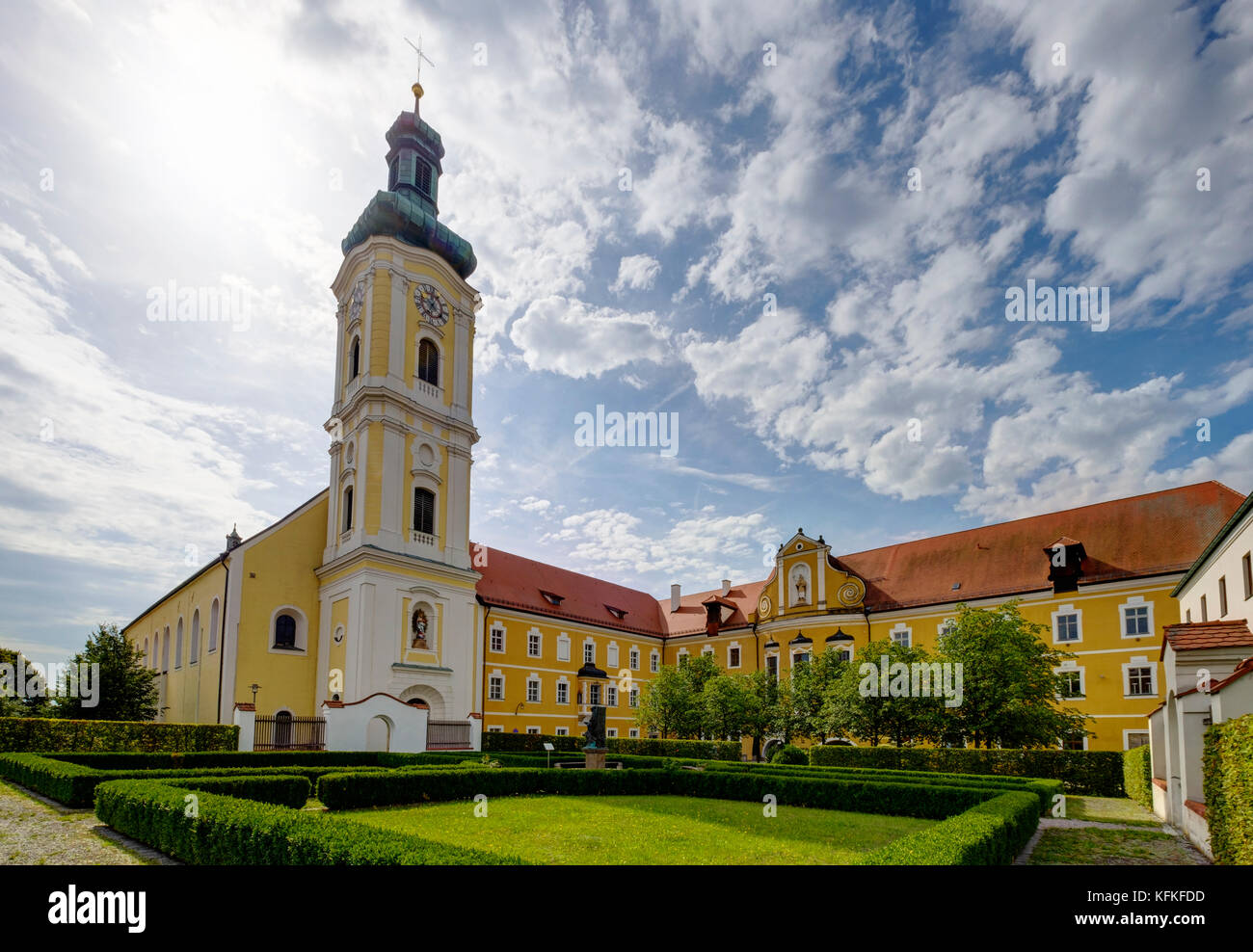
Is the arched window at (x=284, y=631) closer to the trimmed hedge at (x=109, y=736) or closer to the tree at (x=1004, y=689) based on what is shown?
the trimmed hedge at (x=109, y=736)

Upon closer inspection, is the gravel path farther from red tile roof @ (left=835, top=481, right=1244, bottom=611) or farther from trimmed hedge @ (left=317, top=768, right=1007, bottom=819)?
red tile roof @ (left=835, top=481, right=1244, bottom=611)

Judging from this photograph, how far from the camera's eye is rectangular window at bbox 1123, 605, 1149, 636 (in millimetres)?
31109

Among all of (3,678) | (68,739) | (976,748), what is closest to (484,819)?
(68,739)

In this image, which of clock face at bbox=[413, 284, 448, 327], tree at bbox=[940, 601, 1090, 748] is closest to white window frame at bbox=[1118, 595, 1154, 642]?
tree at bbox=[940, 601, 1090, 748]

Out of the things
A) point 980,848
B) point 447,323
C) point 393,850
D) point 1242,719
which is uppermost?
point 447,323

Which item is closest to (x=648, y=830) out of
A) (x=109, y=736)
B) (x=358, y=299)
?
(x=109, y=736)

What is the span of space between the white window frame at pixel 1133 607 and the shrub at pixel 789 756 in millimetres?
14332

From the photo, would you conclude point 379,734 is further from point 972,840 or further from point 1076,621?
point 1076,621

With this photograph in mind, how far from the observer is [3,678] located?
4209 centimetres

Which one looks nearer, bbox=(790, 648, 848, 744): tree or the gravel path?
the gravel path

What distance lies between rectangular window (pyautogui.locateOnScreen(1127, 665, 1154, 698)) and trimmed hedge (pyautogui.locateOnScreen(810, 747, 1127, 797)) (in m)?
5.45
